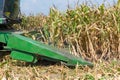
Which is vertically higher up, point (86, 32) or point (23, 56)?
point (86, 32)

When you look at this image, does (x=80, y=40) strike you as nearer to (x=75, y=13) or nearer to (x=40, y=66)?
(x=75, y=13)

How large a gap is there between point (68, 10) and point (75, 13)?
0.57 feet

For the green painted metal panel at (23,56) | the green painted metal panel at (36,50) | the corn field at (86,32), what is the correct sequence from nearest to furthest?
1. the green painted metal panel at (36,50)
2. the green painted metal panel at (23,56)
3. the corn field at (86,32)

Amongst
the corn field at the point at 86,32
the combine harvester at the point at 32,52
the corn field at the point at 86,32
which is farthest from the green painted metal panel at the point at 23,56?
the corn field at the point at 86,32

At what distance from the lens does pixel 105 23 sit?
632cm

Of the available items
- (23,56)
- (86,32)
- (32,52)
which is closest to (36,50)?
(32,52)

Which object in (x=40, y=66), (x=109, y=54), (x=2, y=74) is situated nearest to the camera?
(x=2, y=74)

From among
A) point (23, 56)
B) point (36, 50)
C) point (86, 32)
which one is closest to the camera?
point (36, 50)

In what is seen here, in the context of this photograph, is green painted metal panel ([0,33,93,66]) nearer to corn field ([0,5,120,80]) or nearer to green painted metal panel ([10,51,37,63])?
green painted metal panel ([10,51,37,63])

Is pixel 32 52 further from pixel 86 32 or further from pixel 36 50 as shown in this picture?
pixel 86 32

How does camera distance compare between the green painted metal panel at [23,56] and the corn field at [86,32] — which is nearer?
Result: the green painted metal panel at [23,56]

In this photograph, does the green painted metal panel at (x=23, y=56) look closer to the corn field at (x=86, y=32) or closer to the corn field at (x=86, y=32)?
the corn field at (x=86, y=32)

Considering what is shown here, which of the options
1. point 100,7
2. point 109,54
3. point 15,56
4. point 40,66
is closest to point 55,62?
point 40,66

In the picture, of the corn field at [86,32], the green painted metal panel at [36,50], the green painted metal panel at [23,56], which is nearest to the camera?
the green painted metal panel at [36,50]
